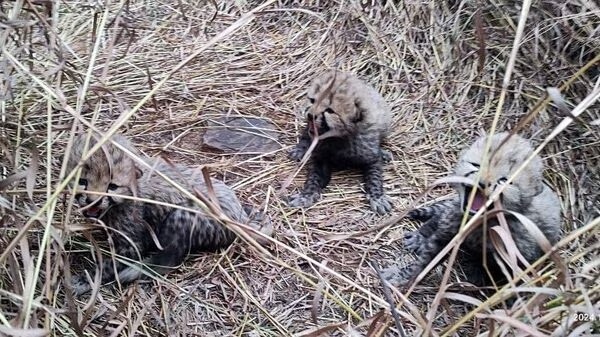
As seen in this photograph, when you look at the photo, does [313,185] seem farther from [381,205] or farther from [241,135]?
[241,135]

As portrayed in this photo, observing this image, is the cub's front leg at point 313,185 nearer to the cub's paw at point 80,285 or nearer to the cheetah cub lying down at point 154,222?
the cheetah cub lying down at point 154,222

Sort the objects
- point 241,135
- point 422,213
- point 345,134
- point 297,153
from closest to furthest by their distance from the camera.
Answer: point 422,213 → point 345,134 → point 297,153 → point 241,135

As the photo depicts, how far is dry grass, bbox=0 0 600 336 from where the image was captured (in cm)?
249

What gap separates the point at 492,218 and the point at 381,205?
845 millimetres

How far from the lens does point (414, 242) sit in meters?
3.54

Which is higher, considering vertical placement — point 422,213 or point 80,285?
point 422,213

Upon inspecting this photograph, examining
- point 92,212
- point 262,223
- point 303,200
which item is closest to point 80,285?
point 92,212

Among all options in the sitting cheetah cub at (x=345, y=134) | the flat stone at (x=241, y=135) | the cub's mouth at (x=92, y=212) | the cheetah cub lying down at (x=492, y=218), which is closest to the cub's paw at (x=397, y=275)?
the cheetah cub lying down at (x=492, y=218)

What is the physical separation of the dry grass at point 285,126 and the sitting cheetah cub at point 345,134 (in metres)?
0.08

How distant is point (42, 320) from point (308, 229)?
129 centimetres

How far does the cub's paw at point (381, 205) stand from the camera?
3.73 m

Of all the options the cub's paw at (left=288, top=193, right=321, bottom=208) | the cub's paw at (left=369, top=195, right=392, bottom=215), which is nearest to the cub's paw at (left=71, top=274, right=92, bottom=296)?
the cub's paw at (left=288, top=193, right=321, bottom=208)

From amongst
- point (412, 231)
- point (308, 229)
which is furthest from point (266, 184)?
point (412, 231)

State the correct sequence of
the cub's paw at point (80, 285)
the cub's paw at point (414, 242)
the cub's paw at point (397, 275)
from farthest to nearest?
the cub's paw at point (414, 242) < the cub's paw at point (397, 275) < the cub's paw at point (80, 285)
